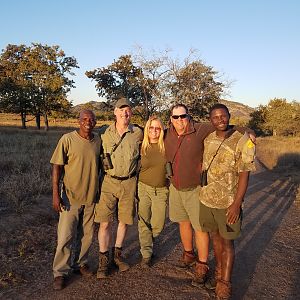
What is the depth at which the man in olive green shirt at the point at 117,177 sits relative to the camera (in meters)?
4.31

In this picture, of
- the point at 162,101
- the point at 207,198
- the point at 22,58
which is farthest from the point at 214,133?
the point at 22,58

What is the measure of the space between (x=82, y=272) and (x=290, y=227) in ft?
14.5

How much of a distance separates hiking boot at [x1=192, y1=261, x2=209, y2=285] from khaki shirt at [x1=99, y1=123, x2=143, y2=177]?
56.1 inches

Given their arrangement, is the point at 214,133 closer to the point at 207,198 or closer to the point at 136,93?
the point at 207,198

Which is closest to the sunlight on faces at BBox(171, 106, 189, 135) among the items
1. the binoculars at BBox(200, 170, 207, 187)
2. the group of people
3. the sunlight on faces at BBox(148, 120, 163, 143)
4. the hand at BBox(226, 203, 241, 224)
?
the group of people

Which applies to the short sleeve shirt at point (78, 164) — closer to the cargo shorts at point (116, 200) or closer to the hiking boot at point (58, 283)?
the cargo shorts at point (116, 200)

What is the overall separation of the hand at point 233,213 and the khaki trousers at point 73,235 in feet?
5.47

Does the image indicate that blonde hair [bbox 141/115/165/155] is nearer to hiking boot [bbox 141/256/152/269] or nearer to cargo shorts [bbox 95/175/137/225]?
cargo shorts [bbox 95/175/137/225]

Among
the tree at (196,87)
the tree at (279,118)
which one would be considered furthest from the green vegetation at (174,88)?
the tree at (279,118)

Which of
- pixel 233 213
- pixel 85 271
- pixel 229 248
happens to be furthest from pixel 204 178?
pixel 85 271

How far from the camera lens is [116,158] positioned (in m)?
4.31

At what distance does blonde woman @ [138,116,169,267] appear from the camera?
4512 mm

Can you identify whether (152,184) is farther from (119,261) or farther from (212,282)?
(212,282)

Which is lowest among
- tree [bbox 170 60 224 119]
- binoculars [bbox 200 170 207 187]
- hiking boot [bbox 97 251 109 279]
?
hiking boot [bbox 97 251 109 279]
